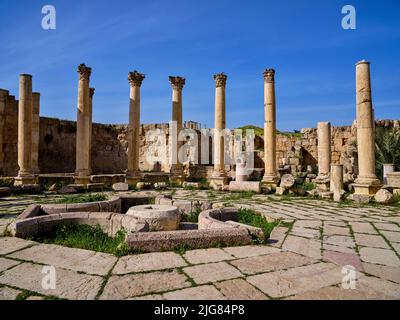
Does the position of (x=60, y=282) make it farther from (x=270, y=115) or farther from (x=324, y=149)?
(x=324, y=149)

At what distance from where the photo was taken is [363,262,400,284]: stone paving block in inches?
127

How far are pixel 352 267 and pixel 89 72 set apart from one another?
46.4 feet

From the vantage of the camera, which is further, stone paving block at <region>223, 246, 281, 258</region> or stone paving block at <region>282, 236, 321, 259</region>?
stone paving block at <region>282, 236, 321, 259</region>

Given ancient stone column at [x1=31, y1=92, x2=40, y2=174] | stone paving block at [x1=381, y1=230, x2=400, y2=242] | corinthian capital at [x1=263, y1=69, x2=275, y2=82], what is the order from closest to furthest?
1. stone paving block at [x1=381, y1=230, x2=400, y2=242]
2. corinthian capital at [x1=263, y1=69, x2=275, y2=82]
3. ancient stone column at [x1=31, y1=92, x2=40, y2=174]

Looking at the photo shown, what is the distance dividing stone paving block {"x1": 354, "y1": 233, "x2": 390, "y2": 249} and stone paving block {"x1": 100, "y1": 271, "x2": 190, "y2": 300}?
10.1 ft

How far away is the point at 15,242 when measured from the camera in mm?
4430

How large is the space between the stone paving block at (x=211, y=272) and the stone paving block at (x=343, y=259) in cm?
132

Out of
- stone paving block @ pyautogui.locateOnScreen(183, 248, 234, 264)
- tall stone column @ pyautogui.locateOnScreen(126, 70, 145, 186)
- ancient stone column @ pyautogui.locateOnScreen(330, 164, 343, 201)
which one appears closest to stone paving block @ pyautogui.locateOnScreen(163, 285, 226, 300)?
stone paving block @ pyautogui.locateOnScreen(183, 248, 234, 264)

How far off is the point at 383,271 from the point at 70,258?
3675 mm

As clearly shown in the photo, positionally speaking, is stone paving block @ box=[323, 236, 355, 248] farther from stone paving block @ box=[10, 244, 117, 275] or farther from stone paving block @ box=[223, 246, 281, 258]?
stone paving block @ box=[10, 244, 117, 275]

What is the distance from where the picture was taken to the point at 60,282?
2.96m

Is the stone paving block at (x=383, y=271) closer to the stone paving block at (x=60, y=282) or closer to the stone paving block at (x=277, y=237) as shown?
the stone paving block at (x=277, y=237)
